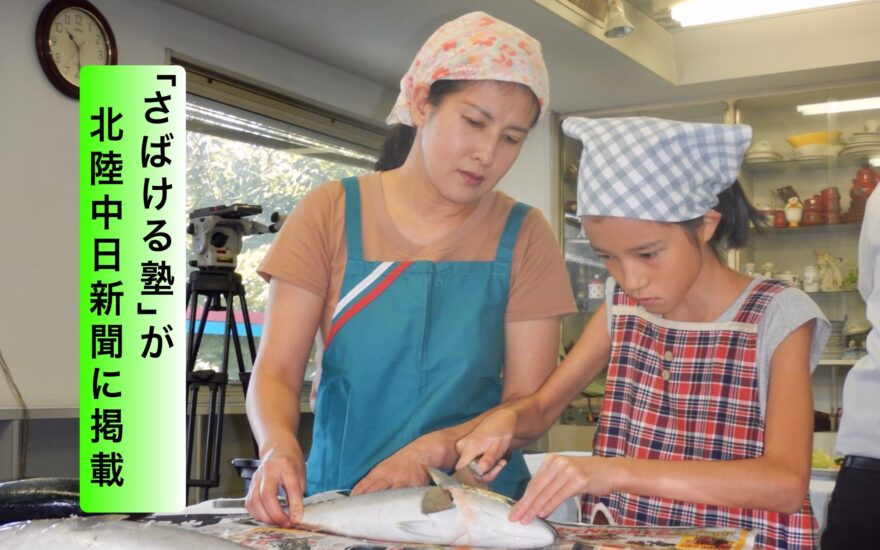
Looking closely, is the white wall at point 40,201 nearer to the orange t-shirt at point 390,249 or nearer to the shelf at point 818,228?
the orange t-shirt at point 390,249

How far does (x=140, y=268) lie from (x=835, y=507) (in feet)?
4.20

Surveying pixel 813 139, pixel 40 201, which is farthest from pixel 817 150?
pixel 40 201

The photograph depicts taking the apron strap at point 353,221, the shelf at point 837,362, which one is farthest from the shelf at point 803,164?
the apron strap at point 353,221

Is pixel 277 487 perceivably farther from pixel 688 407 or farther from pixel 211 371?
pixel 211 371

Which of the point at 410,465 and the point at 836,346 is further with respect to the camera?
the point at 836,346

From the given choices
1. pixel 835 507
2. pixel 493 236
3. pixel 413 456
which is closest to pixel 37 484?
pixel 413 456

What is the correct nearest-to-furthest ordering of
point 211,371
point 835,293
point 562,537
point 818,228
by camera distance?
point 562,537 → point 211,371 → point 835,293 → point 818,228

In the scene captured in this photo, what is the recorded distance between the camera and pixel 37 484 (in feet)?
2.89

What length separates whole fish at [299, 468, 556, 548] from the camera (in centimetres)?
94

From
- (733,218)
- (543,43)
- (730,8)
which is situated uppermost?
(730,8)

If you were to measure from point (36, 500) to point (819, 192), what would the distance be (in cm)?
488

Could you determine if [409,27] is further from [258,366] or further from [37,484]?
[37,484]

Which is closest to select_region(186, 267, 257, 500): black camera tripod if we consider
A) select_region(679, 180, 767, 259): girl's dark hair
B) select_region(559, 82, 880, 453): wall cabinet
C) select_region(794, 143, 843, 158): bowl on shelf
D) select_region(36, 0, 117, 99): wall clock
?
select_region(36, 0, 117, 99): wall clock

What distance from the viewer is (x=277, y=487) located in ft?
3.69
